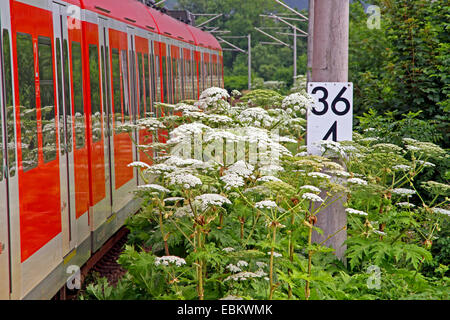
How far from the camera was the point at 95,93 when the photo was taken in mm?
8727

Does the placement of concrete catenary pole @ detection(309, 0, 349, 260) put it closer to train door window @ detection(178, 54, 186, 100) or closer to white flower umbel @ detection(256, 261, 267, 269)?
white flower umbel @ detection(256, 261, 267, 269)

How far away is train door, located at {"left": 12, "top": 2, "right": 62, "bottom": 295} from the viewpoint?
5.85 metres

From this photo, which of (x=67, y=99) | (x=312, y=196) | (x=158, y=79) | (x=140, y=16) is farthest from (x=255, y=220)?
(x=158, y=79)

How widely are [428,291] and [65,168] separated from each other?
11.6 feet

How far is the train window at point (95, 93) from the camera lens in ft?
28.0

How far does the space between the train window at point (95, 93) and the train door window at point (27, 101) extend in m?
2.27

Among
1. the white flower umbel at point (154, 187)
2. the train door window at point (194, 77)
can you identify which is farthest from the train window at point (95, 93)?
the train door window at point (194, 77)

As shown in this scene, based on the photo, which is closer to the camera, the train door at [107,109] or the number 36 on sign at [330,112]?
the number 36 on sign at [330,112]

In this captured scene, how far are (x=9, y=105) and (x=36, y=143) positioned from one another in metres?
0.74

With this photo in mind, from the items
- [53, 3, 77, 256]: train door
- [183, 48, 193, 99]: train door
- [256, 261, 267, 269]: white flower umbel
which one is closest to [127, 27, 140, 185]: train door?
[53, 3, 77, 256]: train door

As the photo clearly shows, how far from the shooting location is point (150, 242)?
23.6 ft

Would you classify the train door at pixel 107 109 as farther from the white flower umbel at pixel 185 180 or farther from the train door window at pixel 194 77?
the train door window at pixel 194 77

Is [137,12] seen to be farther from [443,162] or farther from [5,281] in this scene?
[5,281]

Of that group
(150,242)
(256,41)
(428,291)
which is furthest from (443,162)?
(256,41)
